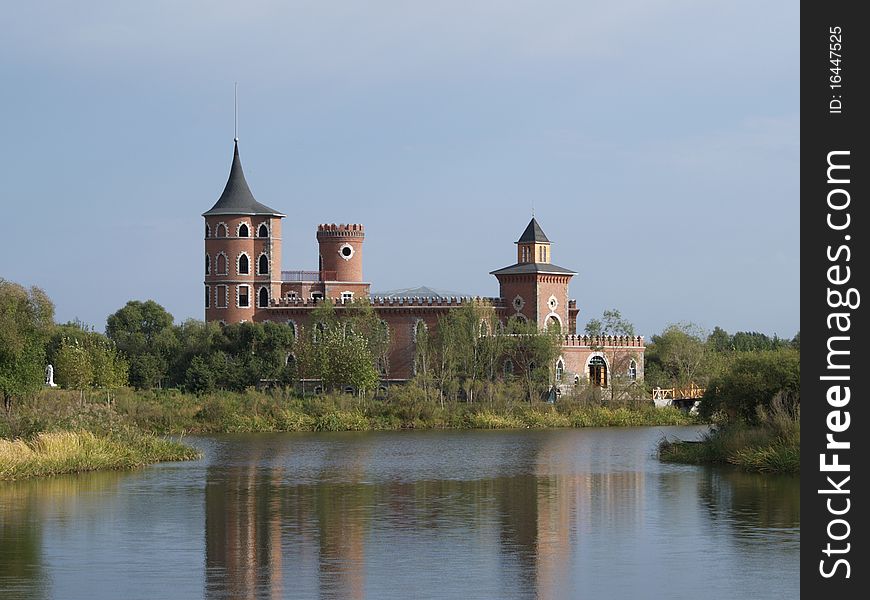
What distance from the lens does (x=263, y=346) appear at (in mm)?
67875

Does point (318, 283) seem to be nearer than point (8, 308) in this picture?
No

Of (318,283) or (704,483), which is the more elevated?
(318,283)

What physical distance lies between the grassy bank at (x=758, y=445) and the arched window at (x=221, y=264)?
40.1 metres

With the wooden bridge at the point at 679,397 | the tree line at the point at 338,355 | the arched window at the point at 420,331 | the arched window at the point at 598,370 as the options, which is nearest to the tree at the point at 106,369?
the tree line at the point at 338,355

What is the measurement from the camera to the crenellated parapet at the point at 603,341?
69.4 m

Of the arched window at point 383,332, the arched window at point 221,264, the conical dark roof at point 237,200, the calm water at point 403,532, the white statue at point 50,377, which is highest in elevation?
the conical dark roof at point 237,200

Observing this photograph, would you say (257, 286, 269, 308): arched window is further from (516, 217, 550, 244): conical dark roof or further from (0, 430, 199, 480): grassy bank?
(0, 430, 199, 480): grassy bank

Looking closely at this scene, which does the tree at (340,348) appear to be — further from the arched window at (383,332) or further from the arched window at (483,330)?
the arched window at (483,330)

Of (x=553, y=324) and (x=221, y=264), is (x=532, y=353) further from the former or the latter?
(x=221, y=264)

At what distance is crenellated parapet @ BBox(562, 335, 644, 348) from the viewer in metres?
69.4

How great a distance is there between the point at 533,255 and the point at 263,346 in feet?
47.5

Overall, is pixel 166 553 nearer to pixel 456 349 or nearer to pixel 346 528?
pixel 346 528
